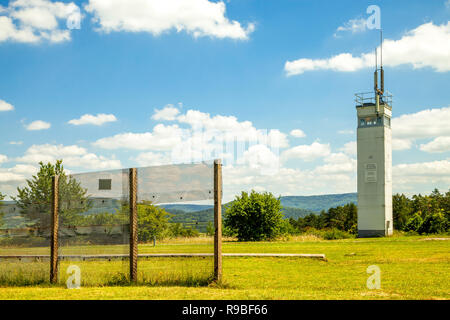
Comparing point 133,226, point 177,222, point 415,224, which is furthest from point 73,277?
point 415,224

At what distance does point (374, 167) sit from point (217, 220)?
39606 millimetres

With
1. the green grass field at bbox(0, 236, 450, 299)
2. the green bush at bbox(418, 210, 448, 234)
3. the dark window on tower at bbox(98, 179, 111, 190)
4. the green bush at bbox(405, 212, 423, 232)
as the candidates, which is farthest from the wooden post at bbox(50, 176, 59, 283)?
the green bush at bbox(405, 212, 423, 232)

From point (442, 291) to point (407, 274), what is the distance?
3718 mm

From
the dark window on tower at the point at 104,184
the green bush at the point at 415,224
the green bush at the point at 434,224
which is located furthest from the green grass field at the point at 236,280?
the green bush at the point at 415,224

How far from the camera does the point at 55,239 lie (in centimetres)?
1120

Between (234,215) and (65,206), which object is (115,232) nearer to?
(65,206)

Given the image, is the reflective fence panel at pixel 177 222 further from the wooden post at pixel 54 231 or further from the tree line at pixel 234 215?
the wooden post at pixel 54 231

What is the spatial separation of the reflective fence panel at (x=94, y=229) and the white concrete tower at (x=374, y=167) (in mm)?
39296

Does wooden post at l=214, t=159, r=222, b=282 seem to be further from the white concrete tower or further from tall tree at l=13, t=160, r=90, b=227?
the white concrete tower

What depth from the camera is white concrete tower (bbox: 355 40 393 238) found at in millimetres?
45781

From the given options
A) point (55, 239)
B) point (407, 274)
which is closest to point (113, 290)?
point (55, 239)

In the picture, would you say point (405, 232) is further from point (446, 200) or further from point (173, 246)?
point (173, 246)

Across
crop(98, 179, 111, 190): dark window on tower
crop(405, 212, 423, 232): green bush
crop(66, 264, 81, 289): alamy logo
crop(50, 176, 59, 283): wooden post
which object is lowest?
crop(405, 212, 423, 232): green bush

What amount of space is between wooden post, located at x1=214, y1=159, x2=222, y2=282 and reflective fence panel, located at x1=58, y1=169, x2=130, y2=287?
2.08 meters
